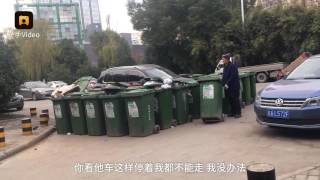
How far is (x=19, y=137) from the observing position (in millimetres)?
13016

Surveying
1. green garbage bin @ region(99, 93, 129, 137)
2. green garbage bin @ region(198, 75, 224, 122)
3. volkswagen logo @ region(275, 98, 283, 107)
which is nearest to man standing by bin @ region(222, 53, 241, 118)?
green garbage bin @ region(198, 75, 224, 122)

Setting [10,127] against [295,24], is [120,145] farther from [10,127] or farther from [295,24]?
[295,24]

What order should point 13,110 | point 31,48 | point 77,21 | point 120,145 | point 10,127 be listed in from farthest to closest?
1. point 77,21
2. point 31,48
3. point 13,110
4. point 10,127
5. point 120,145

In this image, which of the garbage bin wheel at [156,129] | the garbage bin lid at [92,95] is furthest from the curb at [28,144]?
the garbage bin wheel at [156,129]

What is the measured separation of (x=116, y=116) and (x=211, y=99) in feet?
7.53

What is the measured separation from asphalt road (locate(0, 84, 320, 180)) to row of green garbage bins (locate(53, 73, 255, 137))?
311mm

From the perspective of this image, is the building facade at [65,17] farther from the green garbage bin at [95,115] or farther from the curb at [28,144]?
the green garbage bin at [95,115]

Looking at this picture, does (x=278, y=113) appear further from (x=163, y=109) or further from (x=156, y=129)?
(x=163, y=109)

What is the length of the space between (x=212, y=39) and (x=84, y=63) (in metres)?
28.4

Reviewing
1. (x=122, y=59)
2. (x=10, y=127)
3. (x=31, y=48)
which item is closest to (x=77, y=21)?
(x=122, y=59)

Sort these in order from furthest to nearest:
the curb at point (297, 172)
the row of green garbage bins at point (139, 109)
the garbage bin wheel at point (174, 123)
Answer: the garbage bin wheel at point (174, 123) < the row of green garbage bins at point (139, 109) < the curb at point (297, 172)

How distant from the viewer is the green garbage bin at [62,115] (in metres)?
13.0

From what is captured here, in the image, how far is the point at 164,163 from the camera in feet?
27.0

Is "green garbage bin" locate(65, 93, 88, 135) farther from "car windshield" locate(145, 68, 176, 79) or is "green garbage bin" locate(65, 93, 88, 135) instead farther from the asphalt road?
"car windshield" locate(145, 68, 176, 79)
